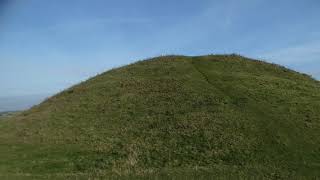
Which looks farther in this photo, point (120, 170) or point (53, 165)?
point (53, 165)

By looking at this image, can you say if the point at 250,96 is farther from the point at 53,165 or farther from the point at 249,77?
the point at 53,165

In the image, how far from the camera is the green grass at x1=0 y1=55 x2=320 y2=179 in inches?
1212

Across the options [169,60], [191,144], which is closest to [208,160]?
[191,144]

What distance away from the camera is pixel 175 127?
124 feet

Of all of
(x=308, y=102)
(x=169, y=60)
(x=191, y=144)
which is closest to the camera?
(x=191, y=144)

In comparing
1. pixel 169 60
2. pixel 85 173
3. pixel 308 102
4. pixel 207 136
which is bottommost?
pixel 85 173

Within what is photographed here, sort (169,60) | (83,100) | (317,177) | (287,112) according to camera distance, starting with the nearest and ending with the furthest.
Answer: (317,177) < (287,112) < (83,100) < (169,60)

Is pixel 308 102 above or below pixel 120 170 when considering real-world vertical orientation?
above

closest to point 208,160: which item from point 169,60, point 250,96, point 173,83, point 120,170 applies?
point 120,170

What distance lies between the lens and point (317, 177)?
89.7 ft

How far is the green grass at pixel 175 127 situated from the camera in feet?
101

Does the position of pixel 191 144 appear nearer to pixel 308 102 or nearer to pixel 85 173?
pixel 85 173

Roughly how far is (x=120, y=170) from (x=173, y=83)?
18720mm

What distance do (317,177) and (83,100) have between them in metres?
25.2
